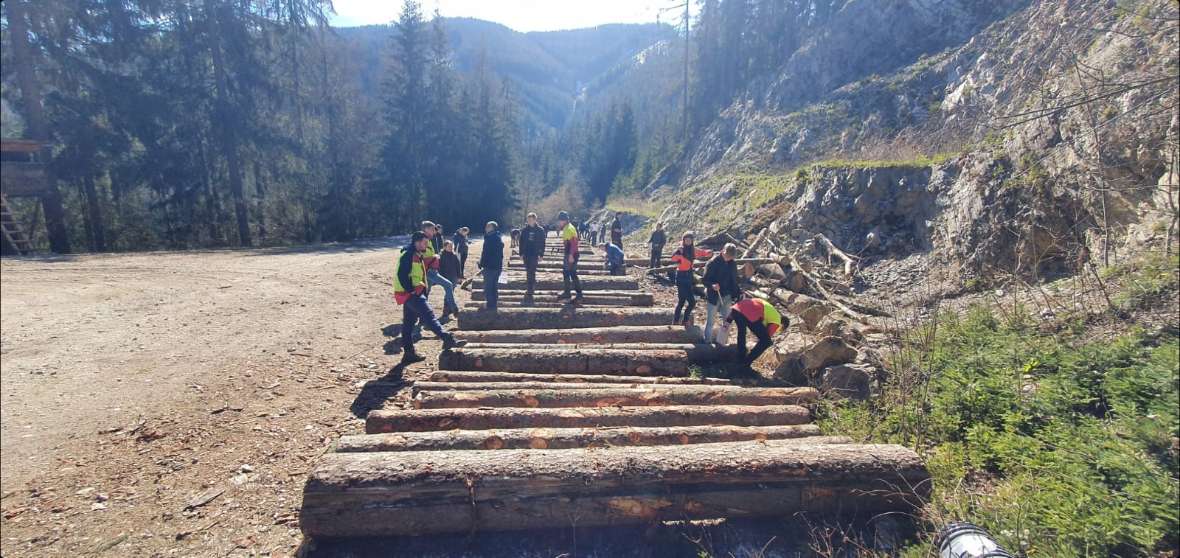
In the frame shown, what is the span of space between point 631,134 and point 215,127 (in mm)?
53618

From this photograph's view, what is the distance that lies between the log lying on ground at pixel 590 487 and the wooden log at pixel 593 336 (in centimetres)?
379

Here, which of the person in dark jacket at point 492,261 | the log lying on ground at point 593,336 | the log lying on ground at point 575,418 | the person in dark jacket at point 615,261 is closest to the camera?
the log lying on ground at point 575,418

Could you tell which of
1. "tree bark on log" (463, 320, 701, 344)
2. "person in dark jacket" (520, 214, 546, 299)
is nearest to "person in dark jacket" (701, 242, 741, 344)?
"tree bark on log" (463, 320, 701, 344)

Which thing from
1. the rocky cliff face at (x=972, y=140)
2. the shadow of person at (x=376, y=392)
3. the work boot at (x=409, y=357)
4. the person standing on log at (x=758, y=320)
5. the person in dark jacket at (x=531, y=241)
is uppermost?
the rocky cliff face at (x=972, y=140)

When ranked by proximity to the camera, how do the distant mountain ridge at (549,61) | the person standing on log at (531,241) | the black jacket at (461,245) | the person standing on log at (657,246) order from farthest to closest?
the distant mountain ridge at (549,61) < the person standing on log at (657,246) < the black jacket at (461,245) < the person standing on log at (531,241)

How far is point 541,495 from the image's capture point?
135 inches

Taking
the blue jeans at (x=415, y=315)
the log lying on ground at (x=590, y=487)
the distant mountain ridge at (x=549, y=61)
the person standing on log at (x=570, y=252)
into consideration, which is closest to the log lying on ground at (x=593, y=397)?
the log lying on ground at (x=590, y=487)

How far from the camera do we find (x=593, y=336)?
7570 mm

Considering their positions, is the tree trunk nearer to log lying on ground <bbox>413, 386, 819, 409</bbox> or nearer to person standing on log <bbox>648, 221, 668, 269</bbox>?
log lying on ground <bbox>413, 386, 819, 409</bbox>

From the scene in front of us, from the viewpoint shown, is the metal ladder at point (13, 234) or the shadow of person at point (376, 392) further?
the metal ladder at point (13, 234)

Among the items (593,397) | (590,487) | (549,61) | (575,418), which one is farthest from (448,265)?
(549,61)

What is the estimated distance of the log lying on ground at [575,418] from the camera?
450 cm

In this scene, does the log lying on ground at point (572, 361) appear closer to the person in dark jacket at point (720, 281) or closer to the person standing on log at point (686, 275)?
the person in dark jacket at point (720, 281)

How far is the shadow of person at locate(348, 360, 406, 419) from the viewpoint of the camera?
18.6 feet
